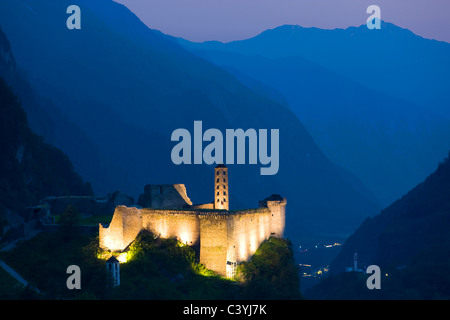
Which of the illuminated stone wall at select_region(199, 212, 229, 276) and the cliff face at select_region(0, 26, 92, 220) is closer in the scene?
the illuminated stone wall at select_region(199, 212, 229, 276)

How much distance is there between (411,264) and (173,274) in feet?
300

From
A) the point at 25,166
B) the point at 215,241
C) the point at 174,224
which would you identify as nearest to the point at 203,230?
the point at 215,241

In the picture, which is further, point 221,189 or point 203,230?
point 221,189

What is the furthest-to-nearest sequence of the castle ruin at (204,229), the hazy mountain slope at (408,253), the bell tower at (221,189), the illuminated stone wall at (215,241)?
1. the hazy mountain slope at (408,253)
2. the bell tower at (221,189)
3. the castle ruin at (204,229)
4. the illuminated stone wall at (215,241)

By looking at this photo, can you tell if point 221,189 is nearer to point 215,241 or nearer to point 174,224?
point 174,224

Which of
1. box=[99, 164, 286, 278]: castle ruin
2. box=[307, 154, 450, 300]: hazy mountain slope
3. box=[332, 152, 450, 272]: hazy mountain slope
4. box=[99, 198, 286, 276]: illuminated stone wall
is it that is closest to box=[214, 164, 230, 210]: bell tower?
box=[99, 164, 286, 278]: castle ruin

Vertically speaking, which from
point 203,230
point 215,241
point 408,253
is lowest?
point 408,253

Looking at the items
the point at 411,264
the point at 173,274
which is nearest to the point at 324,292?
the point at 411,264

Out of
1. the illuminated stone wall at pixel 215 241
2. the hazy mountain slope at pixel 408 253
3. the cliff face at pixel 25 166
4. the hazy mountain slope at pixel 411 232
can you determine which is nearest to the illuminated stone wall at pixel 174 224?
the illuminated stone wall at pixel 215 241

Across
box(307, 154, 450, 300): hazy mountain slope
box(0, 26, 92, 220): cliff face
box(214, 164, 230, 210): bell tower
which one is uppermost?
box(0, 26, 92, 220): cliff face

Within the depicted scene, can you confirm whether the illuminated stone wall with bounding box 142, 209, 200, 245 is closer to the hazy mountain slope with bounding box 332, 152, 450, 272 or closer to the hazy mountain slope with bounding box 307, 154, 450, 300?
the hazy mountain slope with bounding box 307, 154, 450, 300

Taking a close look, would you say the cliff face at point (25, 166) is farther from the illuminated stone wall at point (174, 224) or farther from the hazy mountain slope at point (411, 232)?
the hazy mountain slope at point (411, 232)

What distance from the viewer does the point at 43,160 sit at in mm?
135250
